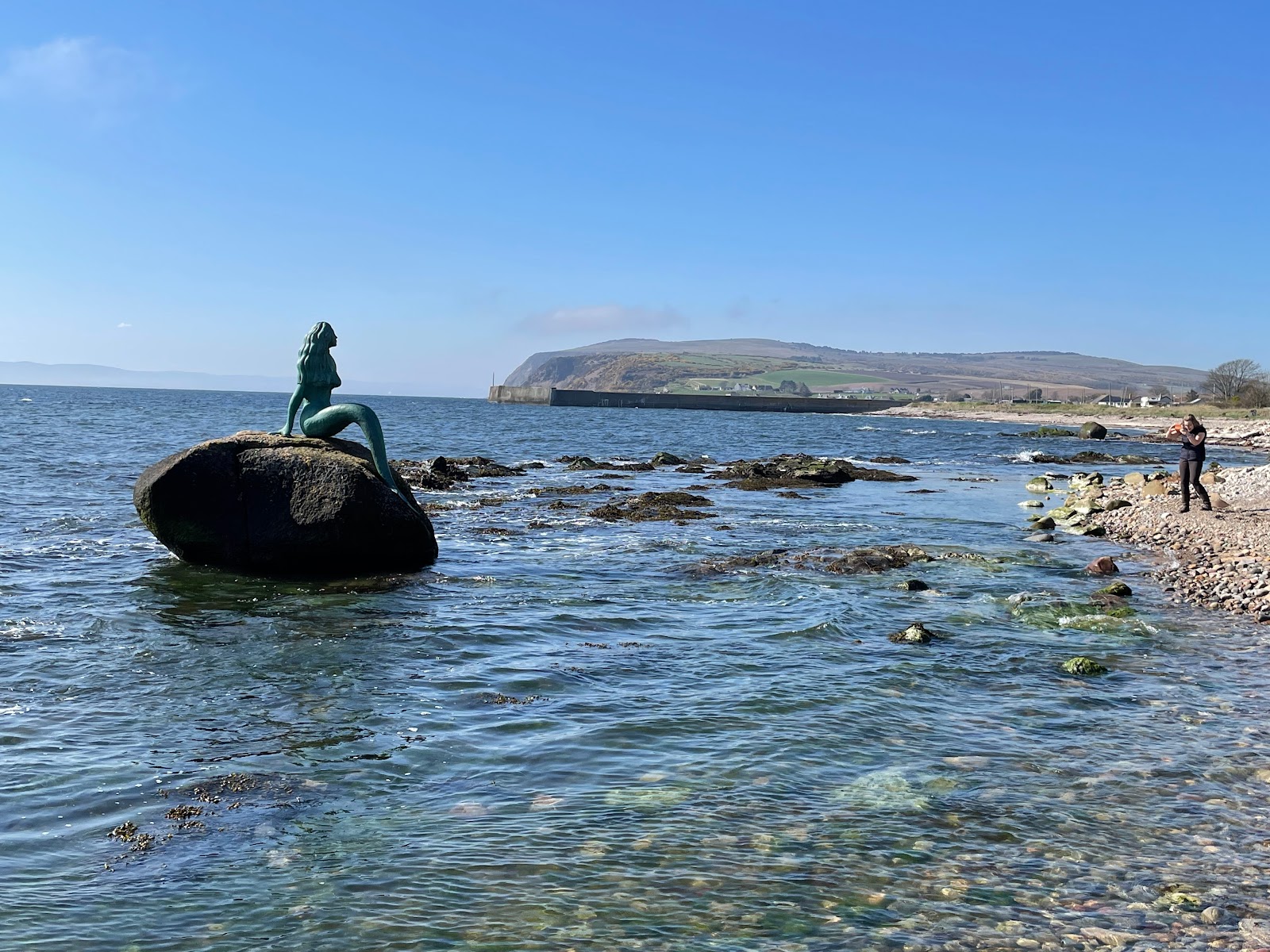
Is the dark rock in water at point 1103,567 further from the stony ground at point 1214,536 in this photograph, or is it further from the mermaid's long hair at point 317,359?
the mermaid's long hair at point 317,359

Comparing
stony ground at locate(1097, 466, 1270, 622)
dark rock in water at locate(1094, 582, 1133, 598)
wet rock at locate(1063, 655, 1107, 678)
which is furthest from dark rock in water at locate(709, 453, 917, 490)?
wet rock at locate(1063, 655, 1107, 678)

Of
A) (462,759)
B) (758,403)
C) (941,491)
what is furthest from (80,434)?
(758,403)

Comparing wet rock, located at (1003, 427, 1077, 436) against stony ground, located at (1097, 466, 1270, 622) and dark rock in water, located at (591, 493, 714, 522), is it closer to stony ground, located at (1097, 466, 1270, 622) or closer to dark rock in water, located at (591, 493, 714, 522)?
stony ground, located at (1097, 466, 1270, 622)

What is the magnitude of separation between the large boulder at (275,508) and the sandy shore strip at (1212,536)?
1342 centimetres

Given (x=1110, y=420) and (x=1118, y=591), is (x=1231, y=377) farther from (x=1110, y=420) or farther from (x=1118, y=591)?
(x=1118, y=591)

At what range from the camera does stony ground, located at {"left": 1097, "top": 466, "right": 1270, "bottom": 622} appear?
1578 cm

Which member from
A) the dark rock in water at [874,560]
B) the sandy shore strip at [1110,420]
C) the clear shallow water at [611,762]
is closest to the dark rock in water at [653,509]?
the dark rock in water at [874,560]

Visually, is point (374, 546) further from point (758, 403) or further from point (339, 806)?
point (758, 403)

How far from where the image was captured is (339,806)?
7445mm

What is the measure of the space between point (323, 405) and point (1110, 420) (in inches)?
4796

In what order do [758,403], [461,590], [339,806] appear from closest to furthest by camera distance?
[339,806] < [461,590] < [758,403]

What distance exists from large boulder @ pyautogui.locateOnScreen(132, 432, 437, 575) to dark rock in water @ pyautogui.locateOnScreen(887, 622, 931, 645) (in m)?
8.72

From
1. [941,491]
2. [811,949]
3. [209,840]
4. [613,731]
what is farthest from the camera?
[941,491]

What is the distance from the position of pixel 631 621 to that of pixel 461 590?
3395 millimetres
